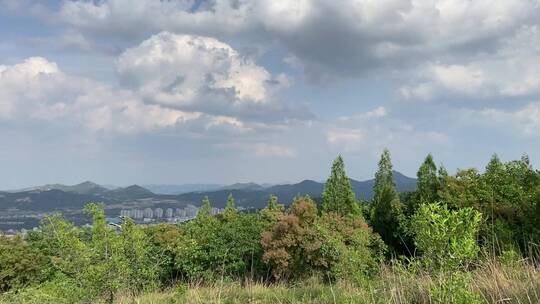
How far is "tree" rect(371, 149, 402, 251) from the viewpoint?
3110 centimetres

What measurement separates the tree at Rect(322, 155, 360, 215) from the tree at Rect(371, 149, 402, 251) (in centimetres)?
175

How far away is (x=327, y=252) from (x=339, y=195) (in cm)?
2144

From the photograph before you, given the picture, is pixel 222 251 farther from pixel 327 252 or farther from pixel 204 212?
pixel 204 212

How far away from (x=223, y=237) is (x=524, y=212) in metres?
16.8

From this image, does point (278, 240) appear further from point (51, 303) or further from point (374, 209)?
point (51, 303)

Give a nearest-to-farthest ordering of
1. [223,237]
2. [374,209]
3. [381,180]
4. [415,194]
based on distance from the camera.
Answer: [223,237], [415,194], [374,209], [381,180]

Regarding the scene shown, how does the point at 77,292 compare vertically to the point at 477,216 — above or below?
below

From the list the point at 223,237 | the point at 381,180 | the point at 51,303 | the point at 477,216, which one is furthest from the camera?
the point at 381,180

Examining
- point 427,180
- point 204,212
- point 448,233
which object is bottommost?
point 204,212

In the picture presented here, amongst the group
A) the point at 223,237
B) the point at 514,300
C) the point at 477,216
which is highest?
the point at 477,216

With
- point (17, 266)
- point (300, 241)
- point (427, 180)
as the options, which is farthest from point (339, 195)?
point (17, 266)

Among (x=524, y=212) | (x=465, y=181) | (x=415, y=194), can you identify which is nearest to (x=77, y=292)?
(x=524, y=212)

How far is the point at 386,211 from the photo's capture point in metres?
34.9

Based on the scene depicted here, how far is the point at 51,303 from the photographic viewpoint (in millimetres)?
7438
